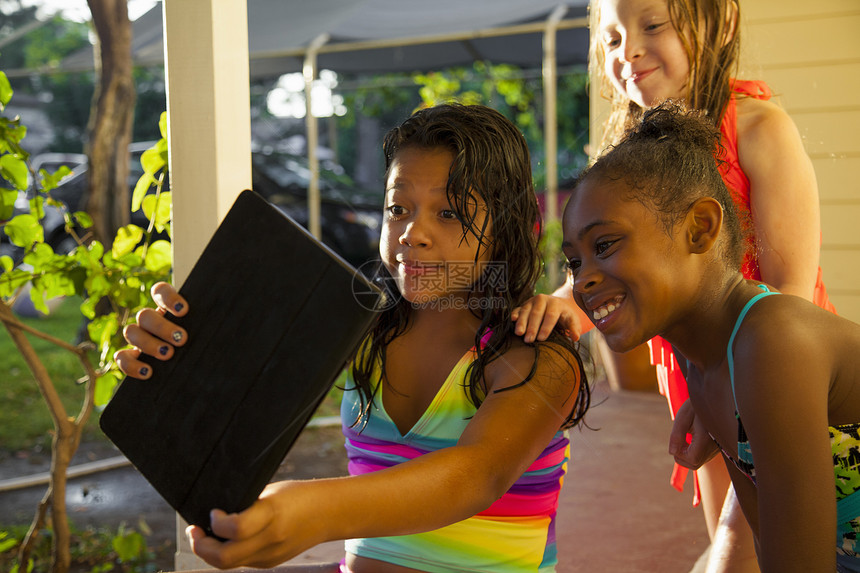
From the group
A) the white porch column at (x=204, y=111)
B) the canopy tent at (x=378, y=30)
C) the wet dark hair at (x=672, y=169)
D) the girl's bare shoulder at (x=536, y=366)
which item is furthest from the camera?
the canopy tent at (x=378, y=30)

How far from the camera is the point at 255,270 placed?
0.83 meters

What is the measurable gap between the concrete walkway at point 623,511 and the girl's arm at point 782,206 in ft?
1.80

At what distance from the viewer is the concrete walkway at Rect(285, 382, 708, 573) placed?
2.37m

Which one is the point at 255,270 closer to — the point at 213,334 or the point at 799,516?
the point at 213,334

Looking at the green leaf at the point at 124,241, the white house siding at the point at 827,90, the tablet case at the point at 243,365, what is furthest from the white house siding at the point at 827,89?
the tablet case at the point at 243,365

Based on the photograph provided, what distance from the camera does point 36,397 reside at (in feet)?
17.8

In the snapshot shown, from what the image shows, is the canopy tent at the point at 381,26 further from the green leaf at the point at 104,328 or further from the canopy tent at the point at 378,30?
the green leaf at the point at 104,328

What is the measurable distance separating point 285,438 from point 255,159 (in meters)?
8.18

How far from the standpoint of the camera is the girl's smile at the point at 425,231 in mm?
1270

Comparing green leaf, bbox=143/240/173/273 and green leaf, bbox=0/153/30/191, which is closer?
green leaf, bbox=0/153/30/191

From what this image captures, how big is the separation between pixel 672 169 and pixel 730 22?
718 millimetres

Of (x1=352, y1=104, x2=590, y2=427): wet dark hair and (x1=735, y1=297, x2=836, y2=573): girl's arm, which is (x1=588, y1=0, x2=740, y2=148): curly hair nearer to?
(x1=352, y1=104, x2=590, y2=427): wet dark hair

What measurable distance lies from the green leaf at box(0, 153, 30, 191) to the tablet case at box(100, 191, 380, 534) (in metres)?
1.28

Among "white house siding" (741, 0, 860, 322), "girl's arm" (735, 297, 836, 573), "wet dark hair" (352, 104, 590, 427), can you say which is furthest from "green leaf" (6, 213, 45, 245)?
"white house siding" (741, 0, 860, 322)
